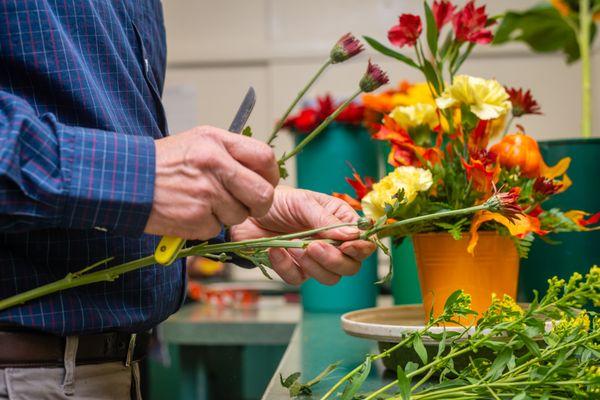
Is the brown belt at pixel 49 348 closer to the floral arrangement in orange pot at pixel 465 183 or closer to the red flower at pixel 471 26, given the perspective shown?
the floral arrangement in orange pot at pixel 465 183

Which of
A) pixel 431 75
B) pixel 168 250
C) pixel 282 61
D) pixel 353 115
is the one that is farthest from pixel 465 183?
pixel 282 61

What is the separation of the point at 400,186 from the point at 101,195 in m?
0.31

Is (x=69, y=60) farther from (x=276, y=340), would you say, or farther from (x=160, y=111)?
(x=276, y=340)

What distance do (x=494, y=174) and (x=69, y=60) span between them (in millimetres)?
435

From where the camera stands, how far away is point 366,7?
2.93 meters

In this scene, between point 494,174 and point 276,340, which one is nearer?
point 494,174

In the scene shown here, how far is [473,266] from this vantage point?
2.73 ft

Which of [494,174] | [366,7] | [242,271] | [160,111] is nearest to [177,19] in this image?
[366,7]

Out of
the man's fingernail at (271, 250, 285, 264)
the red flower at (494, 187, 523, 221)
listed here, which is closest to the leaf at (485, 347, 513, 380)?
the red flower at (494, 187, 523, 221)

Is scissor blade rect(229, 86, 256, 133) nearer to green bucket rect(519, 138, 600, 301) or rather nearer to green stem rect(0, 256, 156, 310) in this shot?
green stem rect(0, 256, 156, 310)

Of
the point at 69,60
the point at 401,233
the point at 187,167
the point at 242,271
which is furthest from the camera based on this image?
the point at 242,271

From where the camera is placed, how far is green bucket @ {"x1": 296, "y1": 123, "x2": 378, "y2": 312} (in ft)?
5.08

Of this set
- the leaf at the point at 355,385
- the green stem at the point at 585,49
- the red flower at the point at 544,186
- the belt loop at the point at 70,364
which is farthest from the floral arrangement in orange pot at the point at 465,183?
the green stem at the point at 585,49

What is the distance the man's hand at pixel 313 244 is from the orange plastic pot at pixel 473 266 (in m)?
0.08
